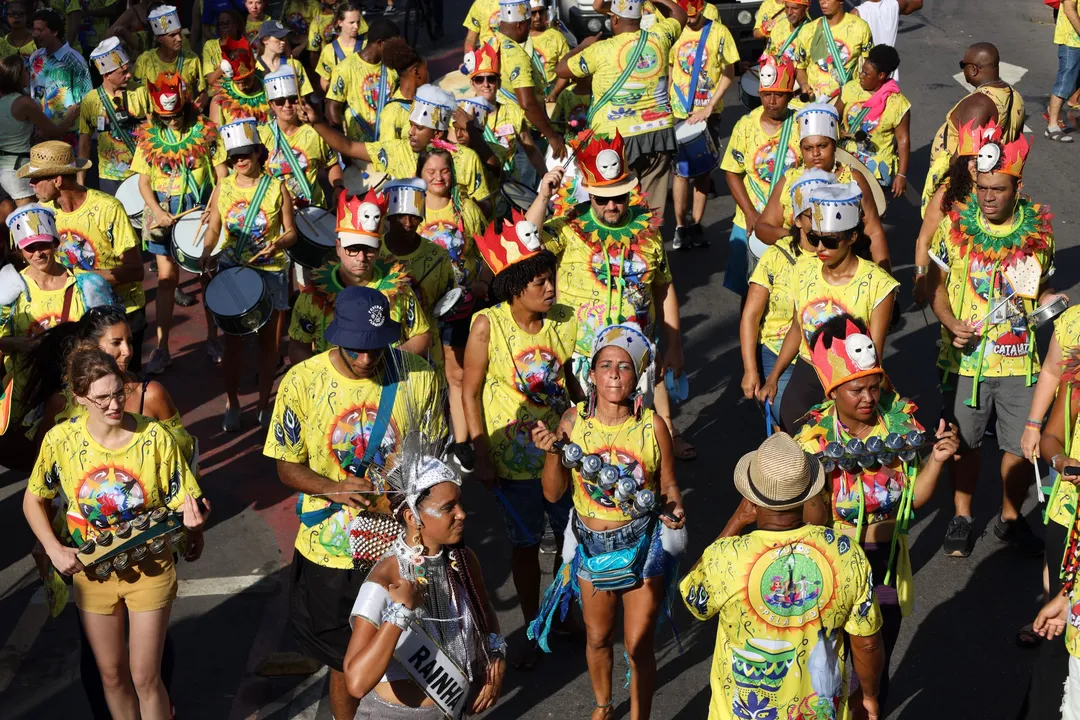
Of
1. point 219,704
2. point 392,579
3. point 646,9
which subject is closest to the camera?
point 392,579

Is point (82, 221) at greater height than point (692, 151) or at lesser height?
greater

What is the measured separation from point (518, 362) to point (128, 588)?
2.07 meters

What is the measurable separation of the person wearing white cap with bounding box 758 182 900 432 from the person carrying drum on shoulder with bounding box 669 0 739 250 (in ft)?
15.1

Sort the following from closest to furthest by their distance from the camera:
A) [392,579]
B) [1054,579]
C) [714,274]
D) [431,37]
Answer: [392,579] → [1054,579] → [714,274] → [431,37]

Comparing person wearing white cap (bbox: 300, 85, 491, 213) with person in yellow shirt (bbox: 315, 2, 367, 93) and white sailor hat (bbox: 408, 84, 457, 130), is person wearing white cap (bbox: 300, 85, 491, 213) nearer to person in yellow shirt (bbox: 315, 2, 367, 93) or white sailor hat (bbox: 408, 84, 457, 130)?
white sailor hat (bbox: 408, 84, 457, 130)

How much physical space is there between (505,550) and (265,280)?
2523 mm

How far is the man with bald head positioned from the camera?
9117 millimetres

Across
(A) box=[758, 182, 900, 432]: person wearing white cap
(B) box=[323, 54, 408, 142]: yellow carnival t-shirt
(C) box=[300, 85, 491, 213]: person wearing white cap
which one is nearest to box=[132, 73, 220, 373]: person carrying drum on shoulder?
(C) box=[300, 85, 491, 213]: person wearing white cap

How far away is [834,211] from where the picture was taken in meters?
6.85

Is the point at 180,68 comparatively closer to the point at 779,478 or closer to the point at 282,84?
the point at 282,84

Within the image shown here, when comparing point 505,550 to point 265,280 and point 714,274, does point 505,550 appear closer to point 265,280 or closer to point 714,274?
point 265,280

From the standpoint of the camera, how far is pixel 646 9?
436 inches

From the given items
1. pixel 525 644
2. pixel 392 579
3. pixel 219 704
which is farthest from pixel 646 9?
pixel 392 579

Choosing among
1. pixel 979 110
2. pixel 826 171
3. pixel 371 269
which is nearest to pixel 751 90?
pixel 979 110
